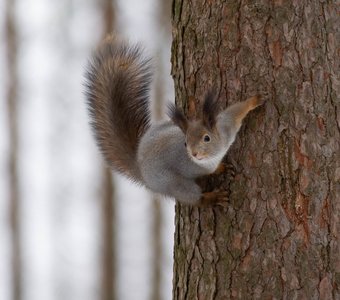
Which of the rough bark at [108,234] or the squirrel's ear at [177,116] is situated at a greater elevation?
the squirrel's ear at [177,116]

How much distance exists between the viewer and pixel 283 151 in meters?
1.74

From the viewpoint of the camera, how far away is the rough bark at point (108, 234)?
6406mm

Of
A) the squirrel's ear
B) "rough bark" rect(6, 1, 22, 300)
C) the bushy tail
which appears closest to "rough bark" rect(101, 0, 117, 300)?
"rough bark" rect(6, 1, 22, 300)

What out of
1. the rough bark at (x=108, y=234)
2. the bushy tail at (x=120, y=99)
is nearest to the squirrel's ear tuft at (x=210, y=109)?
the bushy tail at (x=120, y=99)

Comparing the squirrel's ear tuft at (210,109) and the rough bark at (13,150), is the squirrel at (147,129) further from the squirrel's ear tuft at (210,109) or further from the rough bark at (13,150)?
the rough bark at (13,150)

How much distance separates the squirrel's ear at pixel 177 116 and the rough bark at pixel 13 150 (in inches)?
224

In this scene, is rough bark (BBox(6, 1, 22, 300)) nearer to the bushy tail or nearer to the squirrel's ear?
the bushy tail

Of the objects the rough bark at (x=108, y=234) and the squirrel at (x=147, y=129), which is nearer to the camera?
the squirrel at (x=147, y=129)

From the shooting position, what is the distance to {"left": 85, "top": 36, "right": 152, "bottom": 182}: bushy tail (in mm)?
2145

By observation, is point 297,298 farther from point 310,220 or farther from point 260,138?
point 260,138

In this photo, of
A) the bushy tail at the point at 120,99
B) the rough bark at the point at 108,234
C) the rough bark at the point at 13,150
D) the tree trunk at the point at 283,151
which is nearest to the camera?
the tree trunk at the point at 283,151

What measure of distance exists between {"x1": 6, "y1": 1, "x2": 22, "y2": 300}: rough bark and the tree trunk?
226 inches

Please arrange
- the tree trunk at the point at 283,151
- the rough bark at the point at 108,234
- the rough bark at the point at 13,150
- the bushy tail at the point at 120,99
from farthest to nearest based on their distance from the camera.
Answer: the rough bark at the point at 13,150
the rough bark at the point at 108,234
the bushy tail at the point at 120,99
the tree trunk at the point at 283,151

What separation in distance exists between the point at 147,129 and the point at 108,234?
4.37 metres
